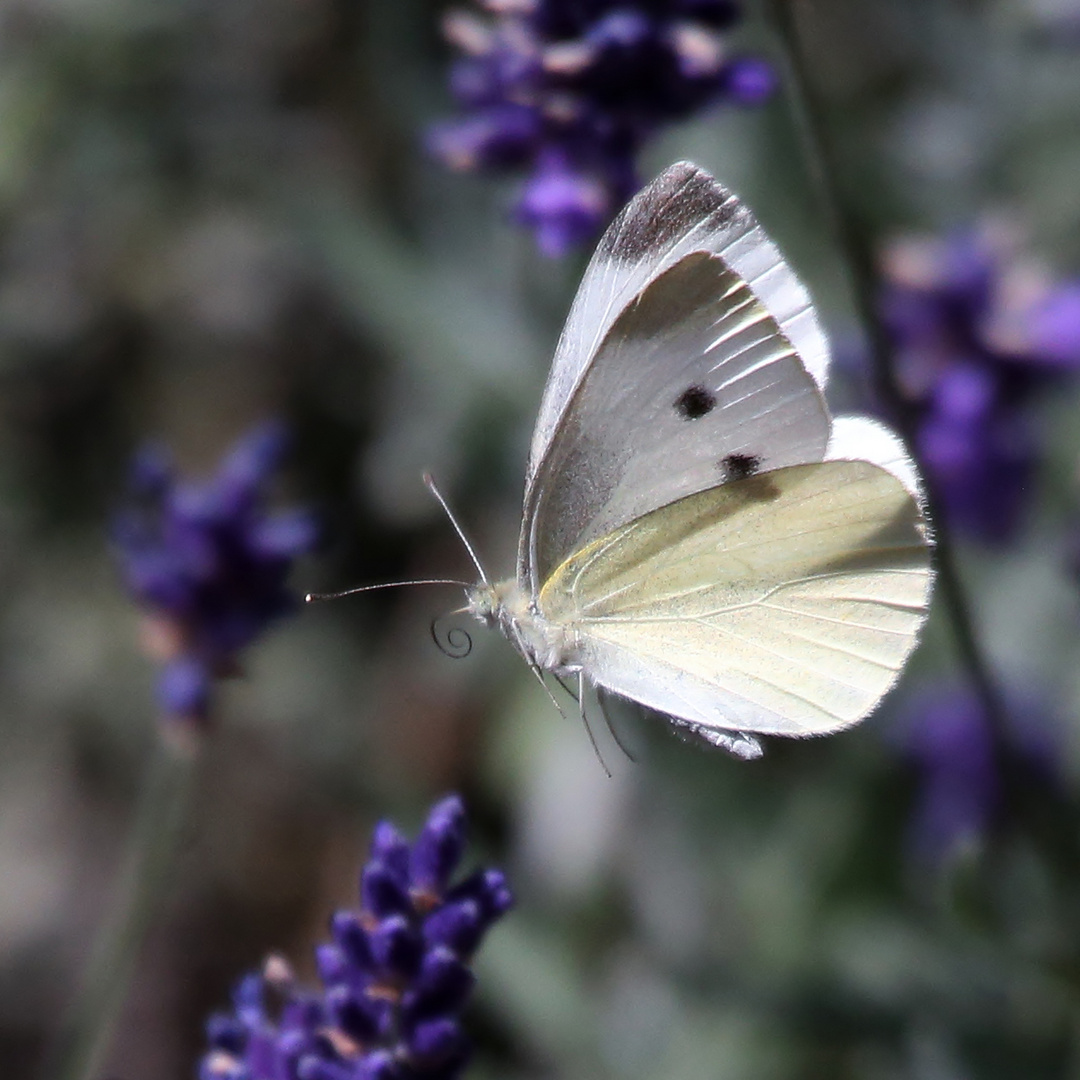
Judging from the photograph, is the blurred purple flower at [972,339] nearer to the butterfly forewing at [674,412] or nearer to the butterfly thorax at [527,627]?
the butterfly forewing at [674,412]

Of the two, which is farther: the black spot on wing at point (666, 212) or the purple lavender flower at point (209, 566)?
the purple lavender flower at point (209, 566)

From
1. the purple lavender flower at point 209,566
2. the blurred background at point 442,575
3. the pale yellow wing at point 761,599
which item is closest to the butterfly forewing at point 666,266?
the pale yellow wing at point 761,599

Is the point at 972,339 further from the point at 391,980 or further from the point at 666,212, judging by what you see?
the point at 391,980

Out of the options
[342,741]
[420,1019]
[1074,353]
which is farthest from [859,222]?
[420,1019]

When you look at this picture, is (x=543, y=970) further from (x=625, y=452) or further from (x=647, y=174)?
(x=647, y=174)

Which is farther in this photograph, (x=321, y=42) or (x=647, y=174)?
(x=321, y=42)

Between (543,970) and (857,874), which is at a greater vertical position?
(543,970)
